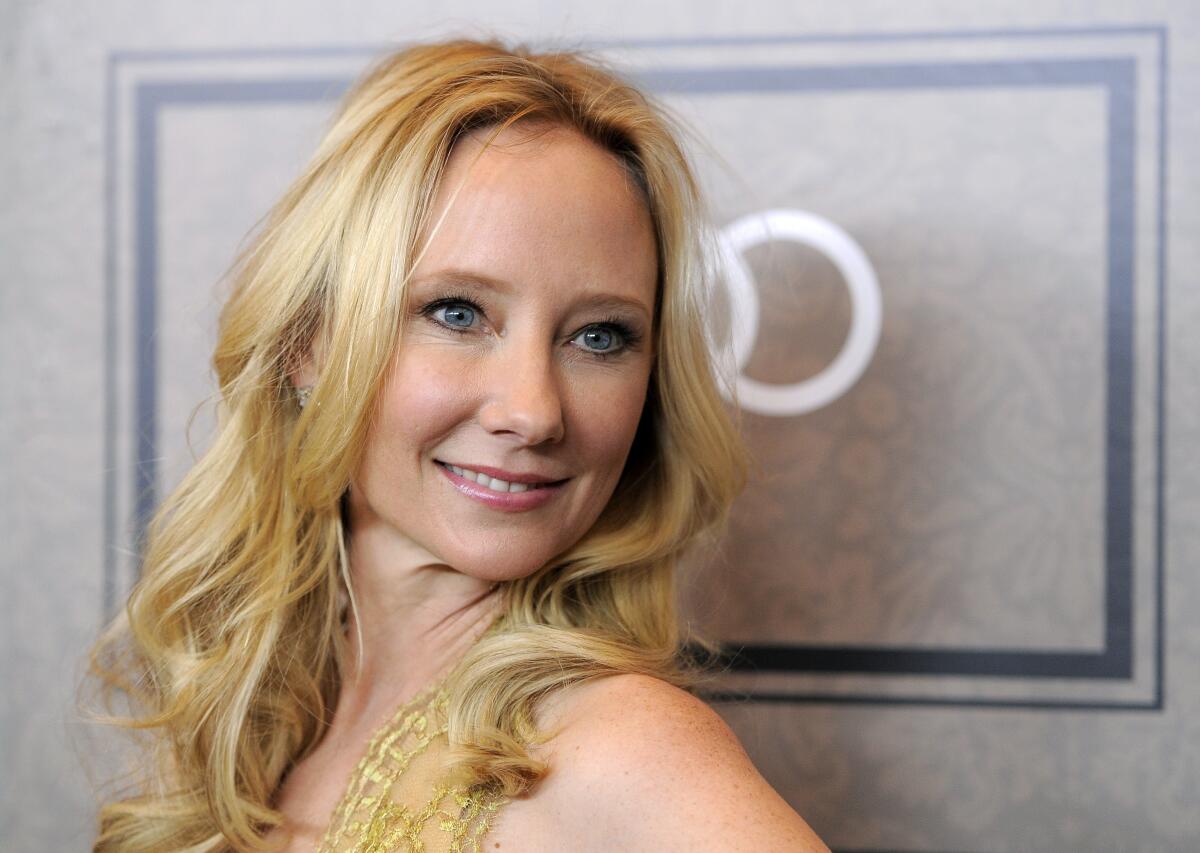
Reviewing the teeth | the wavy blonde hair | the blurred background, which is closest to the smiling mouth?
the teeth

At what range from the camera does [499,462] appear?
1.14 m

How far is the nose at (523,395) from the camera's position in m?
1.11

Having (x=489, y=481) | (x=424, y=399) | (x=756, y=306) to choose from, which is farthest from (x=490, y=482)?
(x=756, y=306)

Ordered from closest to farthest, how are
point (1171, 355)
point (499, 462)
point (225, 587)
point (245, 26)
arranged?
point (499, 462), point (225, 587), point (1171, 355), point (245, 26)

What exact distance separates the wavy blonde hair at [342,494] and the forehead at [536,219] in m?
0.02

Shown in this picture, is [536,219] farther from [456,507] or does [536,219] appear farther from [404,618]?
[404,618]

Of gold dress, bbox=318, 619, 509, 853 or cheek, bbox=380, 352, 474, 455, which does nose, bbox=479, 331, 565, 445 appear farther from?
gold dress, bbox=318, 619, 509, 853

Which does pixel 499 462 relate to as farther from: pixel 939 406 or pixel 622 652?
pixel 939 406

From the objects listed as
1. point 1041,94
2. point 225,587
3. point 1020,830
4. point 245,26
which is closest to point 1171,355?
point 1041,94

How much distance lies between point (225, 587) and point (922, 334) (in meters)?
1.07

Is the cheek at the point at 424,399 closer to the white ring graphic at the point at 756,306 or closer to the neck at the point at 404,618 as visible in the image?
the neck at the point at 404,618

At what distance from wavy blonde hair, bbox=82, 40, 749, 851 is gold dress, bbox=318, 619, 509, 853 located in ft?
0.12

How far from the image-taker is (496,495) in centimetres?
117

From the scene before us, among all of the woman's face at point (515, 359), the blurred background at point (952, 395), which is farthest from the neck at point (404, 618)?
the blurred background at point (952, 395)
